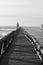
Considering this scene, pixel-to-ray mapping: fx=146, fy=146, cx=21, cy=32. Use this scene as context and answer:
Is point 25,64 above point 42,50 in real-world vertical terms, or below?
below

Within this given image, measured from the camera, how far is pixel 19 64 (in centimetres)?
681

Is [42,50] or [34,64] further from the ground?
[42,50]

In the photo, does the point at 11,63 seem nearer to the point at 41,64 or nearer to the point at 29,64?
the point at 29,64

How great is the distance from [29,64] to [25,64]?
19cm

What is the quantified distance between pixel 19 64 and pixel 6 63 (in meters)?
0.63

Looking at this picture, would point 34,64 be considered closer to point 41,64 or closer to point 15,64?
point 41,64

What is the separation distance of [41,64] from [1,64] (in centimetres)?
186

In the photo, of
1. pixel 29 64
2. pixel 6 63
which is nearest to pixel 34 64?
pixel 29 64

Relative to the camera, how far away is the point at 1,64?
677cm

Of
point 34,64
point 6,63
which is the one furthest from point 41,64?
point 6,63

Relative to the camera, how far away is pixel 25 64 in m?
6.87

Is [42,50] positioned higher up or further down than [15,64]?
higher up

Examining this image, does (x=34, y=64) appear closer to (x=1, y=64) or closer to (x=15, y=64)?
(x=15, y=64)

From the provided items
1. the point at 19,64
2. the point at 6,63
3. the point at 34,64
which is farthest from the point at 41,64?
the point at 6,63
